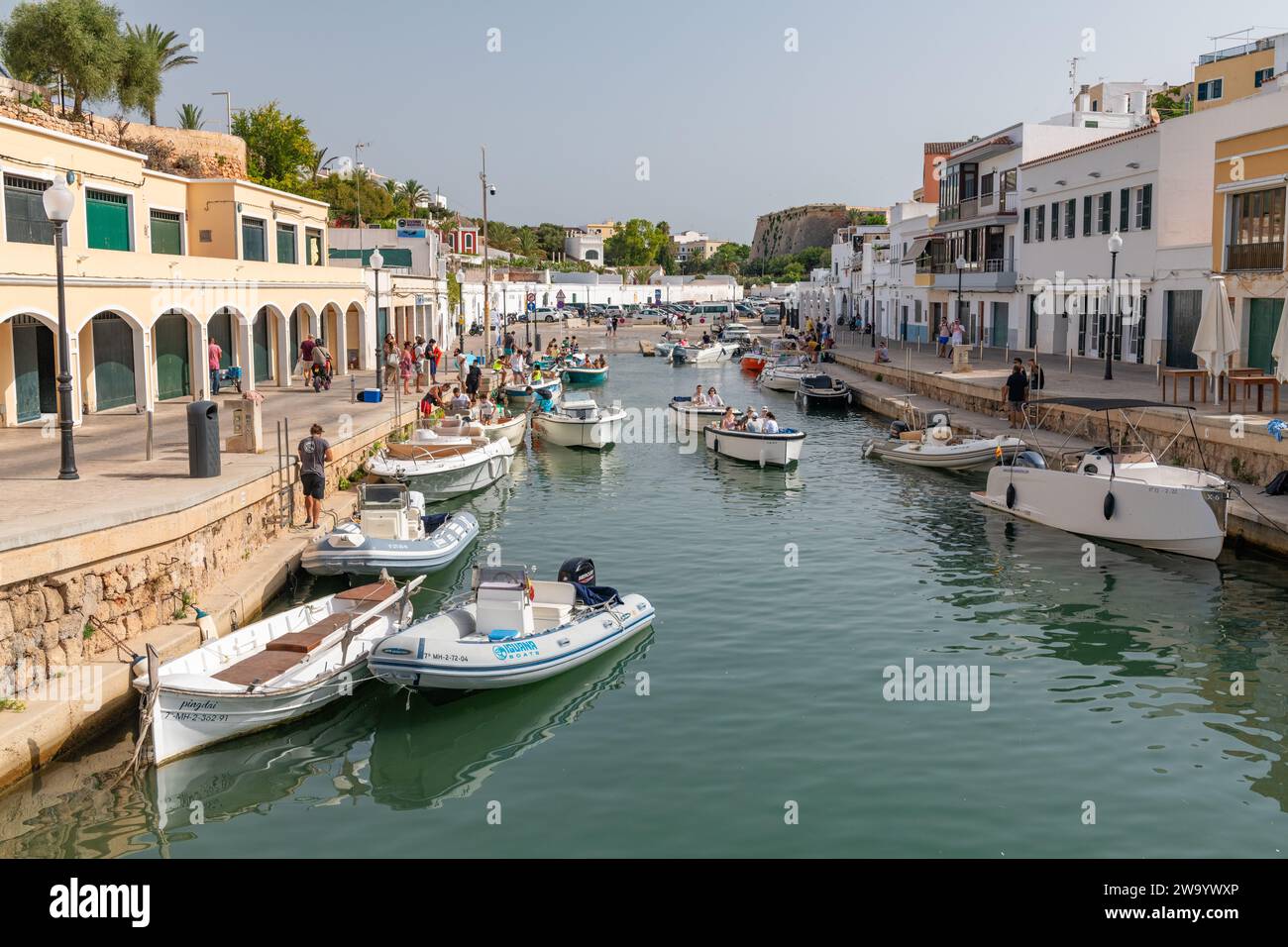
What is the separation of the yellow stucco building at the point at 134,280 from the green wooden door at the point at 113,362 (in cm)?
5

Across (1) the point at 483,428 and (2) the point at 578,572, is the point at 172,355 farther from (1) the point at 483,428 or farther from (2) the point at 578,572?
(2) the point at 578,572

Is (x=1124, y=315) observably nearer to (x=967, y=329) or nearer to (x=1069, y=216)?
(x=1069, y=216)

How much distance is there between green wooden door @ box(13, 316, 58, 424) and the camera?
84.7ft

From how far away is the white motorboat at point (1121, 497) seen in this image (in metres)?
21.3

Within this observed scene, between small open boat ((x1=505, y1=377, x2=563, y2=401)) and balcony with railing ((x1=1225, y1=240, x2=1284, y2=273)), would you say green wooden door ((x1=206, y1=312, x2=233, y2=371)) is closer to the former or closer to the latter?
small open boat ((x1=505, y1=377, x2=563, y2=401))

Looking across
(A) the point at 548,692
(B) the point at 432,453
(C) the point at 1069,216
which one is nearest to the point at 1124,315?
(C) the point at 1069,216

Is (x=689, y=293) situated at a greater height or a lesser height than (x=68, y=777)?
greater

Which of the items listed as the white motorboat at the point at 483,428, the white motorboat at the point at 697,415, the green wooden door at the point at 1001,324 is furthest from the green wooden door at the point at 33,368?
the green wooden door at the point at 1001,324

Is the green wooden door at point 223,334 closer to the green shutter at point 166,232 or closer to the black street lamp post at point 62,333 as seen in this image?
the green shutter at point 166,232

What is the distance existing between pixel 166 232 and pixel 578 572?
2377 cm

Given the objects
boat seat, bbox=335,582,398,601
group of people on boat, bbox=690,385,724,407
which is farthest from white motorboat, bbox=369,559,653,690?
group of people on boat, bbox=690,385,724,407

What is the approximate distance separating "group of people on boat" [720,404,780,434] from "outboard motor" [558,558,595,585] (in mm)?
16300
